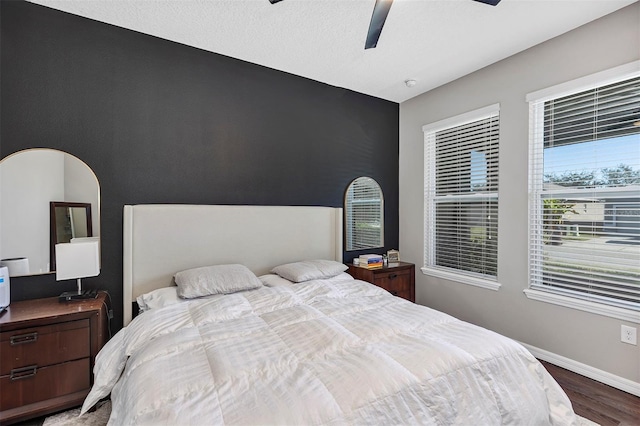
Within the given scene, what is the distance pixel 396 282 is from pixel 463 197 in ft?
3.95

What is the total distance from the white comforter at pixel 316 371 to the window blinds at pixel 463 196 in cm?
157

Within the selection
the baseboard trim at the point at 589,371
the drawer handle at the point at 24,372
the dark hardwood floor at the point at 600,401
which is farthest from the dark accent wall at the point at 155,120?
the dark hardwood floor at the point at 600,401

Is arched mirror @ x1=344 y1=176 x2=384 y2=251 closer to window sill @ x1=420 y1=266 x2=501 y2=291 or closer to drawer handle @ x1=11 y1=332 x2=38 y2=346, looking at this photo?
window sill @ x1=420 y1=266 x2=501 y2=291

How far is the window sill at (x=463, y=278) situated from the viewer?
3041 millimetres

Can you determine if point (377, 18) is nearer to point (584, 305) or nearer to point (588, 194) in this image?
→ point (588, 194)

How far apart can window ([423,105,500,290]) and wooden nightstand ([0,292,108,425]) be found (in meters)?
3.32

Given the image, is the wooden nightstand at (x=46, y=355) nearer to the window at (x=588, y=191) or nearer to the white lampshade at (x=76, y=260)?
the white lampshade at (x=76, y=260)

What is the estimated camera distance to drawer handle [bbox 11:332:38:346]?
1784 mm

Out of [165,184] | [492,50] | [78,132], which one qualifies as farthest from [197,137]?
[492,50]

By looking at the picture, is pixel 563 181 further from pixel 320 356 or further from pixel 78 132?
pixel 78 132

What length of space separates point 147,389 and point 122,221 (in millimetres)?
1668

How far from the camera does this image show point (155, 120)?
2600 millimetres

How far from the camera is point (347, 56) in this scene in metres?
2.88

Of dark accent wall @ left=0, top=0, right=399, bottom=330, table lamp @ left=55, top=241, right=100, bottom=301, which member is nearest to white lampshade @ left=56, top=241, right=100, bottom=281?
table lamp @ left=55, top=241, right=100, bottom=301
